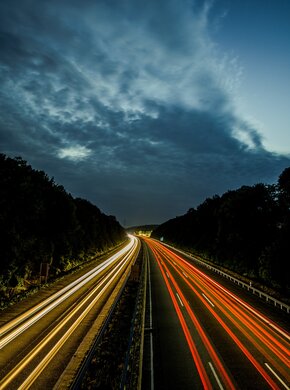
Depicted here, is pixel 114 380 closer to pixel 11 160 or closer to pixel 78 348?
pixel 78 348

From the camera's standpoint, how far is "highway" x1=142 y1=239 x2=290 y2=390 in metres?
11.7

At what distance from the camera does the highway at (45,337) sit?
39.4 ft

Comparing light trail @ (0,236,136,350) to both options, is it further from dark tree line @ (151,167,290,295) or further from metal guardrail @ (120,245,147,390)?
dark tree line @ (151,167,290,295)

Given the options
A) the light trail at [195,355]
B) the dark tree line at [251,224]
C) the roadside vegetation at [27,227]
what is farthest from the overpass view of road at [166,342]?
the dark tree line at [251,224]

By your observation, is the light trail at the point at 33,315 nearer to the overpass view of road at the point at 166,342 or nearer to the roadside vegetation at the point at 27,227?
the overpass view of road at the point at 166,342

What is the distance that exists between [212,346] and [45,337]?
28.9ft

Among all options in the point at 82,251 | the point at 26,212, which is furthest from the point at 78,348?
the point at 82,251

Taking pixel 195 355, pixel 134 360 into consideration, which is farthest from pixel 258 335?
pixel 134 360

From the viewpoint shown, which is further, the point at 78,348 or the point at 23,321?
the point at 23,321

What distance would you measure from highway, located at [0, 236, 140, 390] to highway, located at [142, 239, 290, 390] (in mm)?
3992

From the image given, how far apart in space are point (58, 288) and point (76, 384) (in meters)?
20.1

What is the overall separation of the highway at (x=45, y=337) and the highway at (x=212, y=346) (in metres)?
3.99

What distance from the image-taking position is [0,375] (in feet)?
39.2

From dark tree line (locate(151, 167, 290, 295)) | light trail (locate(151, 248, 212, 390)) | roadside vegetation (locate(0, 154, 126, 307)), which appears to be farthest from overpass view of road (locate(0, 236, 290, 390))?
dark tree line (locate(151, 167, 290, 295))
